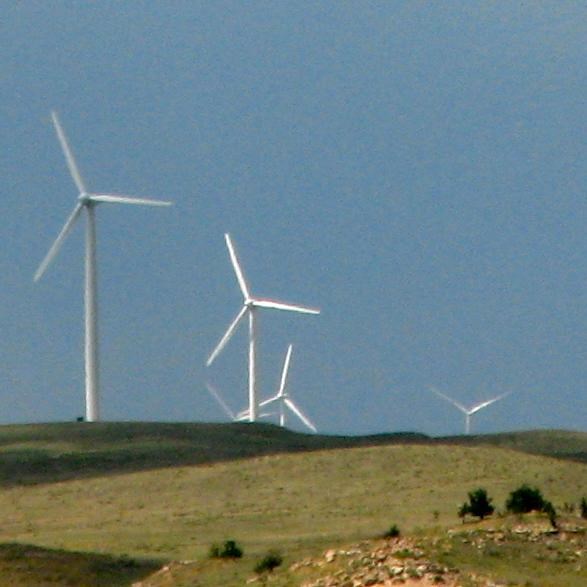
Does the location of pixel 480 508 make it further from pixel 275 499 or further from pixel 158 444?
pixel 158 444

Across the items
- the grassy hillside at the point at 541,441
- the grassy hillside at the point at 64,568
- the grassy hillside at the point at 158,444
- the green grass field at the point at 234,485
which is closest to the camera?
the grassy hillside at the point at 64,568

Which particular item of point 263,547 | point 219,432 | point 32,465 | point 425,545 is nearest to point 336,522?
point 263,547

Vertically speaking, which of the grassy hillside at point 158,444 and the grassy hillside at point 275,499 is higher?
the grassy hillside at point 158,444

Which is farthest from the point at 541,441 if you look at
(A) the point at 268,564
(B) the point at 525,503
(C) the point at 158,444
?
(A) the point at 268,564

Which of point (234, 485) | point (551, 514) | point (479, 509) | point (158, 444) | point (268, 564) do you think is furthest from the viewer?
point (158, 444)

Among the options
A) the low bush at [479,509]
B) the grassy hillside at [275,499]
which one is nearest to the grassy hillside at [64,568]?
the grassy hillside at [275,499]

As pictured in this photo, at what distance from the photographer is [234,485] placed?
81.8 m

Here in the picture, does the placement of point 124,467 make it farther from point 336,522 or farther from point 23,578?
point 23,578

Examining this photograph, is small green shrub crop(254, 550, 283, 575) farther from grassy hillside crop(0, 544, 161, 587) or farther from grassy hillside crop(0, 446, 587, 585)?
grassy hillside crop(0, 544, 161, 587)

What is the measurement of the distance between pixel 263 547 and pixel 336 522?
10921 millimetres

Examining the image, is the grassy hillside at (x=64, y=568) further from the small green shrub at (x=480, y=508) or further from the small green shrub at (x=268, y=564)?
the small green shrub at (x=480, y=508)

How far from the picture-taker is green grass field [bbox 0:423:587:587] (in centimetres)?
6253

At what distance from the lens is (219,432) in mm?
106562

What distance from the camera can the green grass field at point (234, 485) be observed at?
62531 mm
